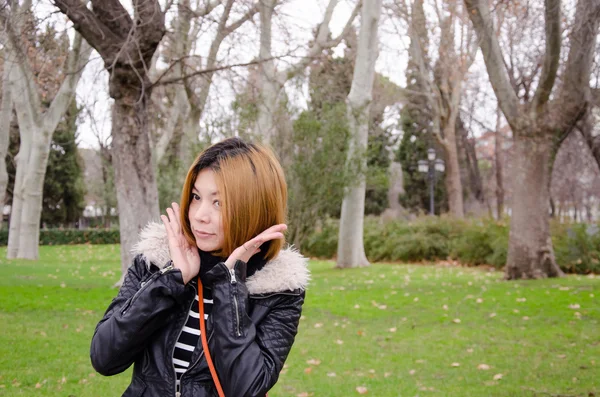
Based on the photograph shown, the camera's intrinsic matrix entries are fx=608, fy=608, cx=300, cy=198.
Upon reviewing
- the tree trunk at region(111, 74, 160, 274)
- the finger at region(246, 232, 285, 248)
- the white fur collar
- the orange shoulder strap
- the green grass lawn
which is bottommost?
the green grass lawn

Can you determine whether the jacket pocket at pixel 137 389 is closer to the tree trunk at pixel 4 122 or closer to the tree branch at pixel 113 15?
the tree branch at pixel 113 15

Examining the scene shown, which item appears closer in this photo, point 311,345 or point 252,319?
point 252,319

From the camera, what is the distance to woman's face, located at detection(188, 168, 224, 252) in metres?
1.99

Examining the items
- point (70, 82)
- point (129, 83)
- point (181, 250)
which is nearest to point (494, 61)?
point (129, 83)

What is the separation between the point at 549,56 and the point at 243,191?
1167 centimetres

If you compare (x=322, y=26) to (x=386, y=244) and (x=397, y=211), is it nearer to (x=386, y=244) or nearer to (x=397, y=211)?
(x=386, y=244)

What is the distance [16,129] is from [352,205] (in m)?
21.8

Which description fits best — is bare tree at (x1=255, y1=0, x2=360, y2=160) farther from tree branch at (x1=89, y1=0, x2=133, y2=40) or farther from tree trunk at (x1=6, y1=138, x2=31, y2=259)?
tree trunk at (x1=6, y1=138, x2=31, y2=259)

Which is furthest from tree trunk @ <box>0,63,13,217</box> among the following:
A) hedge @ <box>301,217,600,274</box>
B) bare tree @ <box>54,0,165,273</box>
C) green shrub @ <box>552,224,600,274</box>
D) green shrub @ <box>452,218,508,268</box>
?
green shrub @ <box>552,224,600,274</box>

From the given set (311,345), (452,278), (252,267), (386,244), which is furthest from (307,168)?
(252,267)

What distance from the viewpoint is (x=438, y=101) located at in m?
29.6

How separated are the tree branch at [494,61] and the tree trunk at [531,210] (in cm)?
56

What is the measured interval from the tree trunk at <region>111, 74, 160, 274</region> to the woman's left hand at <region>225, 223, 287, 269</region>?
827 centimetres

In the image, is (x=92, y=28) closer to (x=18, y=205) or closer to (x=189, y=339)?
(x=189, y=339)
